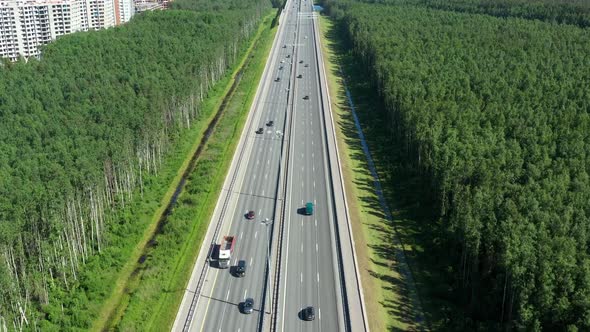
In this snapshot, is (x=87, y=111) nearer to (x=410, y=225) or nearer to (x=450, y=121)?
(x=410, y=225)

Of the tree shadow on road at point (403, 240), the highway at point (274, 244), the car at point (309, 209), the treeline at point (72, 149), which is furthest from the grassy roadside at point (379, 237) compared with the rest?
the treeline at point (72, 149)

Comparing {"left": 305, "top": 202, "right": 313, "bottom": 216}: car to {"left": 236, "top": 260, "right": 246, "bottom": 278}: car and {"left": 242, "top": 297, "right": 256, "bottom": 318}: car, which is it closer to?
{"left": 236, "top": 260, "right": 246, "bottom": 278}: car

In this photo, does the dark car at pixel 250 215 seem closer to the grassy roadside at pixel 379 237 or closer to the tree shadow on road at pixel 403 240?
the grassy roadside at pixel 379 237

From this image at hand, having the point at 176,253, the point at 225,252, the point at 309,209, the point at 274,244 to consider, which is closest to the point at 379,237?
the point at 309,209

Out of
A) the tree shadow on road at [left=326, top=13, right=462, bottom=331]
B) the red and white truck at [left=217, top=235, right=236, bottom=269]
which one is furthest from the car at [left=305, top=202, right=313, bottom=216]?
the red and white truck at [left=217, top=235, right=236, bottom=269]

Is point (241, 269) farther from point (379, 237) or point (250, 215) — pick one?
point (379, 237)

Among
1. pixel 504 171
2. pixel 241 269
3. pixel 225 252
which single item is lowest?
pixel 241 269
